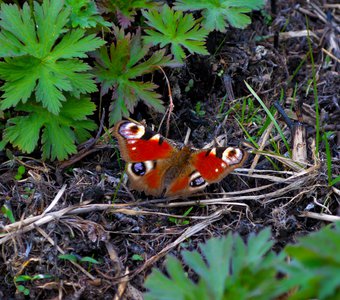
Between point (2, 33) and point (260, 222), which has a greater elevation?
point (2, 33)

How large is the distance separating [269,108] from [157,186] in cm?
128

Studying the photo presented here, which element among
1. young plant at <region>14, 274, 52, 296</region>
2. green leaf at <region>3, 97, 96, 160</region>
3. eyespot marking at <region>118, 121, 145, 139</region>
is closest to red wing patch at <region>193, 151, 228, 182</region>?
eyespot marking at <region>118, 121, 145, 139</region>

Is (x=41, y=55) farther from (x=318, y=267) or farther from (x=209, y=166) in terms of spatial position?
(x=318, y=267)

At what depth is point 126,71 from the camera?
373cm

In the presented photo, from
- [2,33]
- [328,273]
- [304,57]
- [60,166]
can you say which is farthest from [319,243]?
[304,57]

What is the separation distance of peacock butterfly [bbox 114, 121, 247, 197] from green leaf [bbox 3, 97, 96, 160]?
0.37 m

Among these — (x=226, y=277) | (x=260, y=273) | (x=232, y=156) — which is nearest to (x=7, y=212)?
(x=232, y=156)

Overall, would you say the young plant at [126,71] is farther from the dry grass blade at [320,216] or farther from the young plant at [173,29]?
the dry grass blade at [320,216]

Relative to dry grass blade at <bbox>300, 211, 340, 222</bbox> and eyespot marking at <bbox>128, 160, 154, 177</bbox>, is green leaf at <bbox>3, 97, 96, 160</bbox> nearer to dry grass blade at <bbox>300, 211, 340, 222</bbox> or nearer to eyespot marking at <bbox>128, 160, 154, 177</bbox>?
eyespot marking at <bbox>128, 160, 154, 177</bbox>

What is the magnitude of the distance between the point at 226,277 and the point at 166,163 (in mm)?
1451

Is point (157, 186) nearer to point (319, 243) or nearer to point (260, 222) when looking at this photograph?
point (260, 222)

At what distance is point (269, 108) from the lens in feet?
13.5

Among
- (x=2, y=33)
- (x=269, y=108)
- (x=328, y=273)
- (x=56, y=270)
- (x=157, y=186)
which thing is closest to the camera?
(x=328, y=273)

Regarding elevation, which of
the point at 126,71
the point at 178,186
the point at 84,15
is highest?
the point at 84,15
